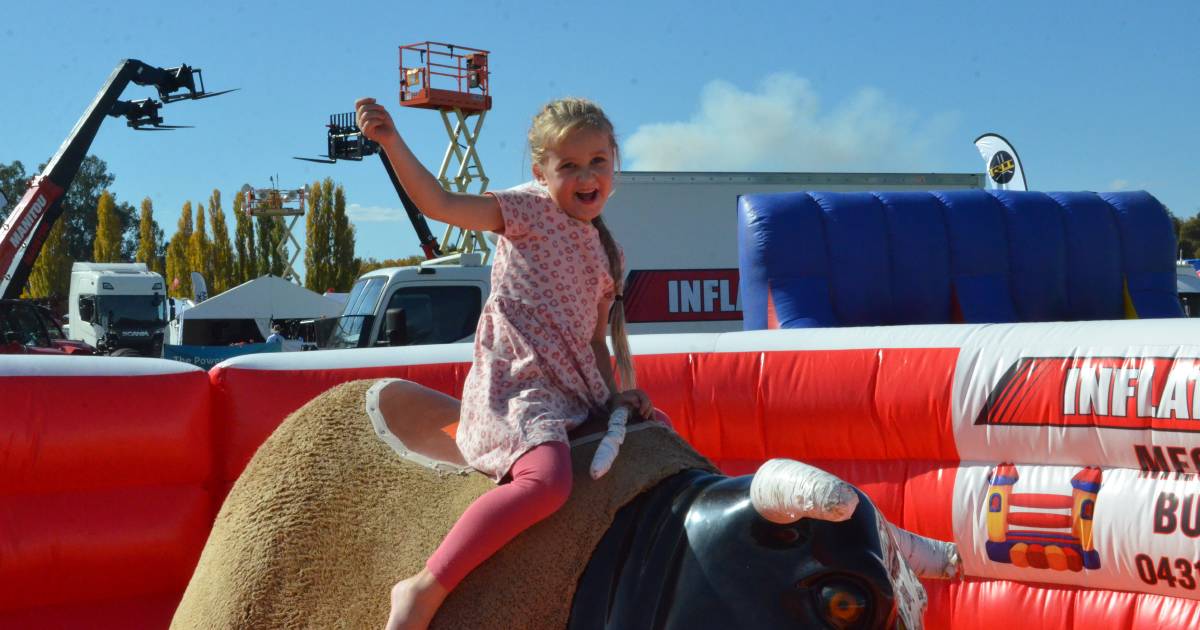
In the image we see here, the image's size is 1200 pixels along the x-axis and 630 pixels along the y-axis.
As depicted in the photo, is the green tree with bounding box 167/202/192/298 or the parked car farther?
the green tree with bounding box 167/202/192/298

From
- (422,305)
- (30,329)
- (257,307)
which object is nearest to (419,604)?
(422,305)

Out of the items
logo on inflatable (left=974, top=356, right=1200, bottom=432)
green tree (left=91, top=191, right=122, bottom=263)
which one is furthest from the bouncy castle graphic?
green tree (left=91, top=191, right=122, bottom=263)

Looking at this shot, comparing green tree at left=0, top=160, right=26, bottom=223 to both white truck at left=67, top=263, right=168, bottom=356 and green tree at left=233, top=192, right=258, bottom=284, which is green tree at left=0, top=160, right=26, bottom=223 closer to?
green tree at left=233, top=192, right=258, bottom=284

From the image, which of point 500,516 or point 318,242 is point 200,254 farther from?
point 500,516

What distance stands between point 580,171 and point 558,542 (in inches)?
30.6

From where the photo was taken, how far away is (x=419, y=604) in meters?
1.84

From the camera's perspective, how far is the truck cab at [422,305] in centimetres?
1035

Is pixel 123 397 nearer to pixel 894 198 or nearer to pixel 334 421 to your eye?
pixel 334 421

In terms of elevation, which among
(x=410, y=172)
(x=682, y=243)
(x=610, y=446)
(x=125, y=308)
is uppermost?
(x=410, y=172)

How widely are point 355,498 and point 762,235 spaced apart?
5147mm

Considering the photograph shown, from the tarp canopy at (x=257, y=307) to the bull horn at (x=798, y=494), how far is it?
2125 cm

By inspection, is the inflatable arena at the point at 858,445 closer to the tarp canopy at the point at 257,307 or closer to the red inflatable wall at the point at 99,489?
the red inflatable wall at the point at 99,489

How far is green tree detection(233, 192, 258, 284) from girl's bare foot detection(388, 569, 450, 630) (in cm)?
5110

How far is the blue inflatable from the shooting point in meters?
6.91
